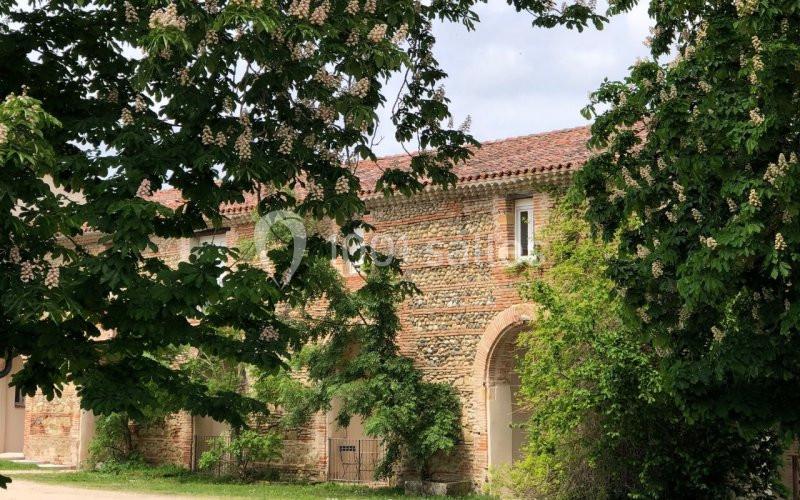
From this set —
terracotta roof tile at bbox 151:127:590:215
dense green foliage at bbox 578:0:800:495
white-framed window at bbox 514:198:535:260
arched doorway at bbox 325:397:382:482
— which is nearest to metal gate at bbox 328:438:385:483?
arched doorway at bbox 325:397:382:482

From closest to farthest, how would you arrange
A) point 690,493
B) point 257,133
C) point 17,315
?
point 17,315
point 257,133
point 690,493

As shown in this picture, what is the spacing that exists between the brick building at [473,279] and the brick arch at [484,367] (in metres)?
0.02

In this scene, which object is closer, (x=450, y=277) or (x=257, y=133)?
(x=257, y=133)

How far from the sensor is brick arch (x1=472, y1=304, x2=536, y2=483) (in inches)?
764

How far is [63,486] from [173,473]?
10.4 ft

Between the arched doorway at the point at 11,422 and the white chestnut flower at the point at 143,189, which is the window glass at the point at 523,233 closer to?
the white chestnut flower at the point at 143,189

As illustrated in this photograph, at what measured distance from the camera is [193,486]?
21.0 m

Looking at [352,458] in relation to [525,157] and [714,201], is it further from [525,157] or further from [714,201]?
[714,201]

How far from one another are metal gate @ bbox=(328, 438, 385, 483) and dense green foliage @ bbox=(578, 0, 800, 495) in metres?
11.8

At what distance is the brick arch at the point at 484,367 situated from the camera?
1941 centimetres

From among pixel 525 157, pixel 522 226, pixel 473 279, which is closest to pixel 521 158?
pixel 525 157

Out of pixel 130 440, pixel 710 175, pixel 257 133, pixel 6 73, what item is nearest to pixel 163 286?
pixel 257 133

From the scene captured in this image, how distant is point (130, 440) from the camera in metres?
25.4

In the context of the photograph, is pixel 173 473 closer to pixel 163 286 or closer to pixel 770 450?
pixel 770 450
